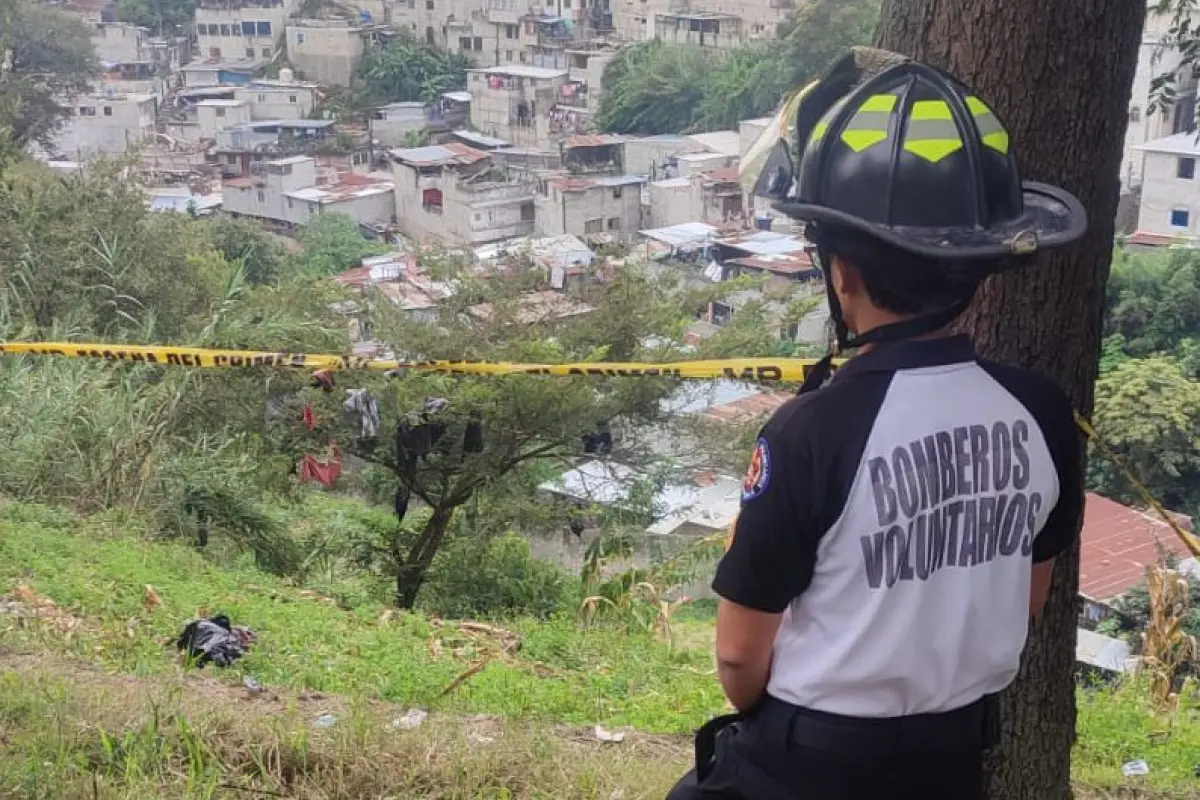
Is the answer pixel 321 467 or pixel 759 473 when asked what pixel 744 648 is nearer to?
pixel 759 473

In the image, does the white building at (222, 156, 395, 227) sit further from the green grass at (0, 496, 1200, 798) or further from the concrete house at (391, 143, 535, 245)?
the green grass at (0, 496, 1200, 798)

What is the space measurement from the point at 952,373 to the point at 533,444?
8679 millimetres

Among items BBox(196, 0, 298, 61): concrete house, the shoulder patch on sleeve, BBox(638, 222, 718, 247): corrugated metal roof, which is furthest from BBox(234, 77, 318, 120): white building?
the shoulder patch on sleeve

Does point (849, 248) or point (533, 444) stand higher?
point (849, 248)

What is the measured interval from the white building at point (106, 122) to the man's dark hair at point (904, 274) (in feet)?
130

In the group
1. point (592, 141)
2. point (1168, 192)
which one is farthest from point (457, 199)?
point (1168, 192)

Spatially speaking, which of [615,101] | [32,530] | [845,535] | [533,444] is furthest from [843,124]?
[615,101]

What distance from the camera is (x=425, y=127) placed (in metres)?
41.3

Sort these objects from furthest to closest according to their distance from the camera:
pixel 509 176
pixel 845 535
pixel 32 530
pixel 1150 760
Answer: pixel 509 176 → pixel 32 530 → pixel 1150 760 → pixel 845 535

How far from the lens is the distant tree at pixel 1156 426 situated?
54.0 feet

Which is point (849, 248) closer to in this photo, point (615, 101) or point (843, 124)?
point (843, 124)

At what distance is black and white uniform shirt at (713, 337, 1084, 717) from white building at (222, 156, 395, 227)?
31.2 metres

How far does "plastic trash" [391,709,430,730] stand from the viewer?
3344mm

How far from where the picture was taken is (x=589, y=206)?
31.1m
